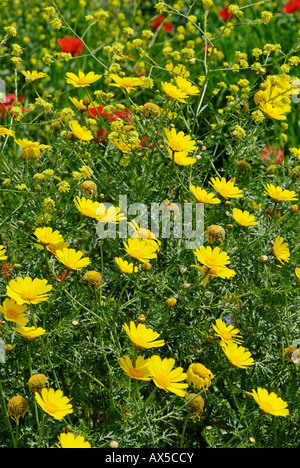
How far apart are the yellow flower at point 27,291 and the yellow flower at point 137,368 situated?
0.22m

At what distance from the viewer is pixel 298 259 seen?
1.78 metres

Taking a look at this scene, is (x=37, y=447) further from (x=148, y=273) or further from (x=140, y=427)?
(x=148, y=273)

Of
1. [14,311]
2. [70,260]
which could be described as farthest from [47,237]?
[14,311]

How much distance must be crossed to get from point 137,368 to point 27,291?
28cm

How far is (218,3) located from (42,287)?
139 inches

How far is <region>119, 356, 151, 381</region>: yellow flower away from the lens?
119 centimetres

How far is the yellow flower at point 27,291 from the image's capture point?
1246 millimetres

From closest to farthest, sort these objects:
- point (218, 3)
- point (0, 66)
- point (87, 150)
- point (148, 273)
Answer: point (148, 273)
point (87, 150)
point (0, 66)
point (218, 3)

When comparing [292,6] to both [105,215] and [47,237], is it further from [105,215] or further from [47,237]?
[47,237]

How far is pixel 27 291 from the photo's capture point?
1271 millimetres

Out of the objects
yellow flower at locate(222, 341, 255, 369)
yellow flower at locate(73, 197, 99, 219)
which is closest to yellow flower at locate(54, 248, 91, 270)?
yellow flower at locate(73, 197, 99, 219)

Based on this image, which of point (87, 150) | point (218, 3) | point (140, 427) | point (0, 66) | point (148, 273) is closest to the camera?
point (140, 427)
